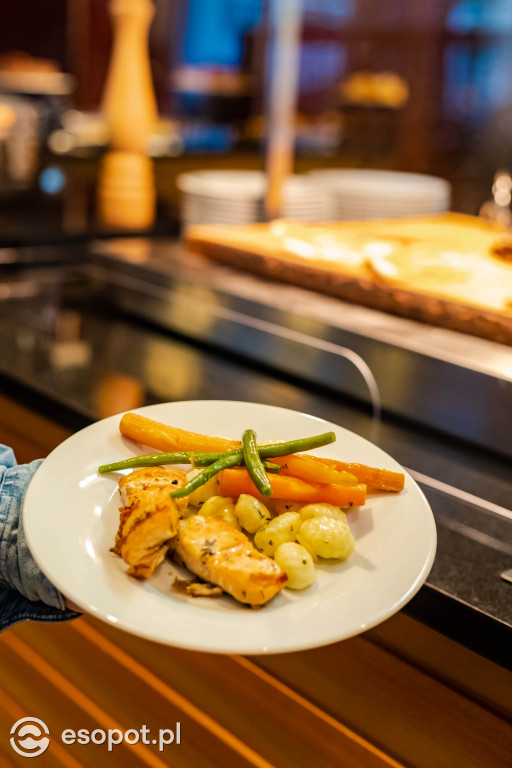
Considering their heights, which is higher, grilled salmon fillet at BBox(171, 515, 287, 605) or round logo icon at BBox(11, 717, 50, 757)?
grilled salmon fillet at BBox(171, 515, 287, 605)

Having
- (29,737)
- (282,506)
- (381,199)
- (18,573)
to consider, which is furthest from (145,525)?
(381,199)

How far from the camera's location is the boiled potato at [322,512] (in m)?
0.81

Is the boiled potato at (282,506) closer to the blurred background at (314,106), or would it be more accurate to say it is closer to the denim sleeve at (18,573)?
the denim sleeve at (18,573)

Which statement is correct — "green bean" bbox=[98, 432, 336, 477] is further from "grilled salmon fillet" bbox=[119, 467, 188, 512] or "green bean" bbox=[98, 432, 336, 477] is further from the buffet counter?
→ the buffet counter

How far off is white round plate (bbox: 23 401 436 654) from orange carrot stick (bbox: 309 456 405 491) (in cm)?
1

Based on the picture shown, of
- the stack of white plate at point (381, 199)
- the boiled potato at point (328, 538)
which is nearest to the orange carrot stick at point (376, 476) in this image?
the boiled potato at point (328, 538)

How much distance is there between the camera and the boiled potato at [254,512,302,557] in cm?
78

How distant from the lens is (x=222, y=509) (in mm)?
823

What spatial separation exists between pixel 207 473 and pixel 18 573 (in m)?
0.29

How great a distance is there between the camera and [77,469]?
2.80ft

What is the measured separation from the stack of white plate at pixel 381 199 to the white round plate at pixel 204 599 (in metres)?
1.45

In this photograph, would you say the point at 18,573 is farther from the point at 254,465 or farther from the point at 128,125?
the point at 128,125

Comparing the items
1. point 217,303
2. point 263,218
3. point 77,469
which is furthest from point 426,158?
point 77,469

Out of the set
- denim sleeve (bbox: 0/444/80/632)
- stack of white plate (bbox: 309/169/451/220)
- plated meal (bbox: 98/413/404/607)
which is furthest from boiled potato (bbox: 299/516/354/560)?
stack of white plate (bbox: 309/169/451/220)
